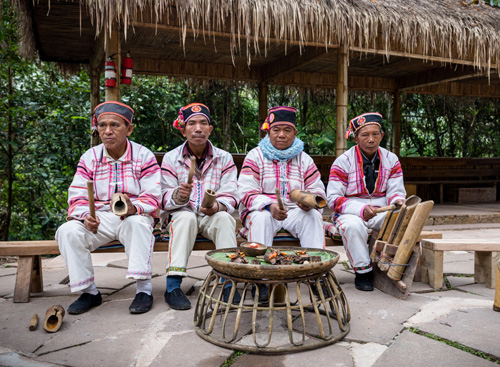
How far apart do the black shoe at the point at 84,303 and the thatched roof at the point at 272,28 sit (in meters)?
2.45

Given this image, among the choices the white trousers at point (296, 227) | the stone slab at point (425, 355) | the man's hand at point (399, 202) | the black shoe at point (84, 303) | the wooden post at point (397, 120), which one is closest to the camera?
the stone slab at point (425, 355)

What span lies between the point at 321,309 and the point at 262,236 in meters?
0.61

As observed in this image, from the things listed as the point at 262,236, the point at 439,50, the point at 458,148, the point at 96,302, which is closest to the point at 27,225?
the point at 96,302

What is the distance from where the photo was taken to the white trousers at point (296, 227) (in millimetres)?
2953

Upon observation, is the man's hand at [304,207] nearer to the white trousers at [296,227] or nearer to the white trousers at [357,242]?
the white trousers at [296,227]

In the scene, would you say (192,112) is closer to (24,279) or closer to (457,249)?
(24,279)

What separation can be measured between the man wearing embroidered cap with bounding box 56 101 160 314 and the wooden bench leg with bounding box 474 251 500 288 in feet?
8.06

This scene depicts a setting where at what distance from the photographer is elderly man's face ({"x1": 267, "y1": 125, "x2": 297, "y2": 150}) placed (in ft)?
10.5

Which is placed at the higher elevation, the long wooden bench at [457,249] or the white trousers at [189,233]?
the white trousers at [189,233]

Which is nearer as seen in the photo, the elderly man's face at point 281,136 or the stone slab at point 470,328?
the stone slab at point 470,328

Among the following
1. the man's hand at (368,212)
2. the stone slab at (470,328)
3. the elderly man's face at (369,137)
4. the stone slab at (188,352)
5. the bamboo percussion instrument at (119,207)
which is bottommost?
the stone slab at (470,328)

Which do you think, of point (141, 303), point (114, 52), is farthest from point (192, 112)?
point (114, 52)

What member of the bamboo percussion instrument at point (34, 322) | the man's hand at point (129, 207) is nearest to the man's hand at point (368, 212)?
the man's hand at point (129, 207)

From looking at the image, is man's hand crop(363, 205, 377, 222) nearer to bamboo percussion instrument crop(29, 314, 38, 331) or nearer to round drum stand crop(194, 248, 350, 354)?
round drum stand crop(194, 248, 350, 354)
